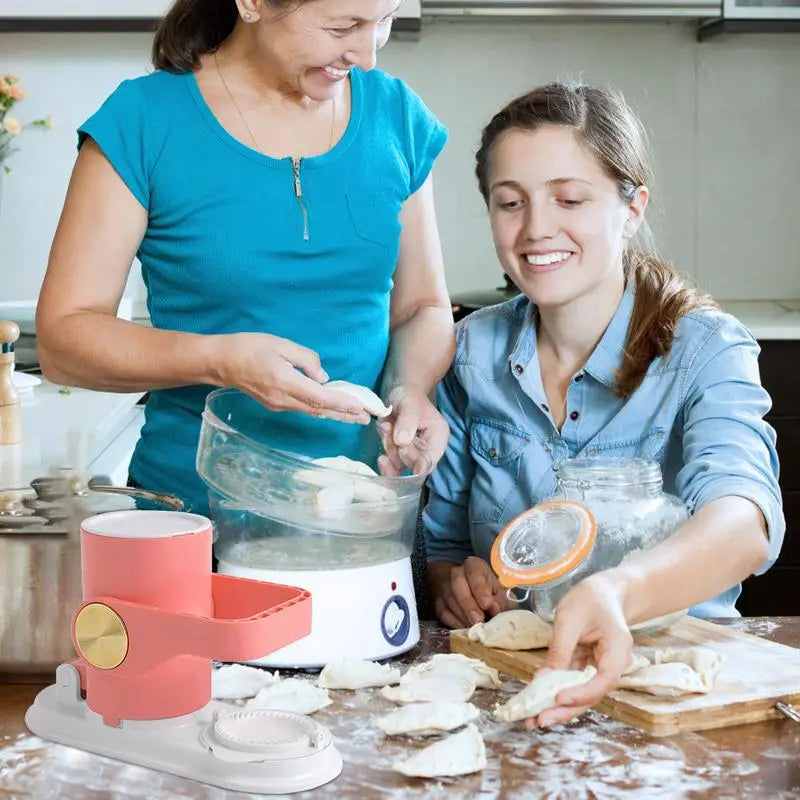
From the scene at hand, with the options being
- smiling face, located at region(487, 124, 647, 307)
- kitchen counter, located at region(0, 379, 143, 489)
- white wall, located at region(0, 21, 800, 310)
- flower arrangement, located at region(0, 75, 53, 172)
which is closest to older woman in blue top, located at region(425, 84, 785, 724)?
smiling face, located at region(487, 124, 647, 307)

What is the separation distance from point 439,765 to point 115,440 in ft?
6.23

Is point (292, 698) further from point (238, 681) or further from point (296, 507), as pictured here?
point (296, 507)

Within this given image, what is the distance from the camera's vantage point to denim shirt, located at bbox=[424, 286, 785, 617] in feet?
4.50

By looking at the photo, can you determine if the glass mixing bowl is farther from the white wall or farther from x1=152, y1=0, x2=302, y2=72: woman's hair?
the white wall

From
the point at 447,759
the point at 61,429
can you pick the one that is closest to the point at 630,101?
the point at 61,429

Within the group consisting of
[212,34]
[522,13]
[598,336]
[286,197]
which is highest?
[522,13]

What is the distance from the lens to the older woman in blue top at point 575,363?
1358 mm

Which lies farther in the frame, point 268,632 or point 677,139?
point 677,139

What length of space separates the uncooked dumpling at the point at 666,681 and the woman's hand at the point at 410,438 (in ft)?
1.13

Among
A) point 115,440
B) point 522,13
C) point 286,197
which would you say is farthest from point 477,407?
point 522,13

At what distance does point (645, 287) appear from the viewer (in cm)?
156

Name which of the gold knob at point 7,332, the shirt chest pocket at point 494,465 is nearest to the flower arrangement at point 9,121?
the gold knob at point 7,332

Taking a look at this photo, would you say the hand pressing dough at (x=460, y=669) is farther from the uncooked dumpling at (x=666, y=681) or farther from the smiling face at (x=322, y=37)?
the smiling face at (x=322, y=37)

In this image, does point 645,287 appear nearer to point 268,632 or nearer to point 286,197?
point 286,197
